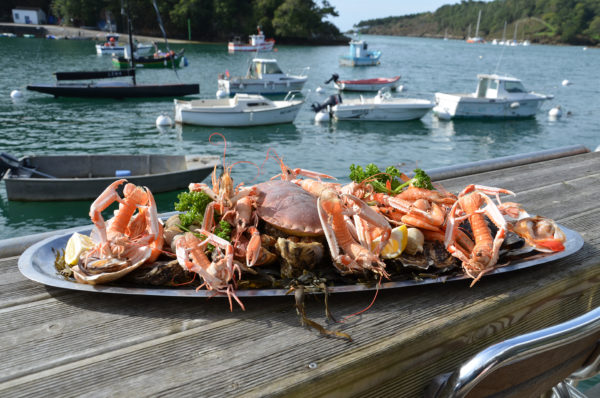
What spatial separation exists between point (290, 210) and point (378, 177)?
→ 2.73 feet

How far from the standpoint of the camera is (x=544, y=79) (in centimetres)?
4822

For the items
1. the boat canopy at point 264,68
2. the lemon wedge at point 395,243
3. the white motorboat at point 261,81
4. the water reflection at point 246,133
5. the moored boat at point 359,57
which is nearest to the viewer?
the lemon wedge at point 395,243

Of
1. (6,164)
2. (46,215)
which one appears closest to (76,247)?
(46,215)

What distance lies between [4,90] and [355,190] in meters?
34.7

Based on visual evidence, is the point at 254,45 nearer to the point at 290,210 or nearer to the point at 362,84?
the point at 362,84

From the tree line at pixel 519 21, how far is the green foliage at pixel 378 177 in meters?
120

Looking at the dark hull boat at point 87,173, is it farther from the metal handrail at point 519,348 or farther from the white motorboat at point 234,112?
the metal handrail at point 519,348

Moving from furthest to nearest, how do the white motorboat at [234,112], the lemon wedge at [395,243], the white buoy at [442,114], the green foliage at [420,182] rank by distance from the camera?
1. the white buoy at [442,114]
2. the white motorboat at [234,112]
3. the green foliage at [420,182]
4. the lemon wedge at [395,243]

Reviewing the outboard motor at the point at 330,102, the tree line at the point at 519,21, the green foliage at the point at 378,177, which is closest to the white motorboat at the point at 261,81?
the outboard motor at the point at 330,102

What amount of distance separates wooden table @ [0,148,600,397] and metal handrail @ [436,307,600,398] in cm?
41

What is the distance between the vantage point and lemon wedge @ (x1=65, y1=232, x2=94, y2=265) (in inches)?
87.1

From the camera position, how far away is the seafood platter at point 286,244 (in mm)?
2082

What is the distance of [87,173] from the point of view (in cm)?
1288

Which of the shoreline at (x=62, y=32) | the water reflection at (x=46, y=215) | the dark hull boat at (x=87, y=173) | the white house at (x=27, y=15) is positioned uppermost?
the white house at (x=27, y=15)
